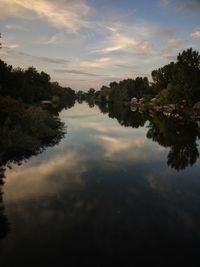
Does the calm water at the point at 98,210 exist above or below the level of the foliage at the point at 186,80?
below

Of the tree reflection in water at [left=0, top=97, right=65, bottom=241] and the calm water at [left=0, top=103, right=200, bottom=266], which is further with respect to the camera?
the tree reflection in water at [left=0, top=97, right=65, bottom=241]

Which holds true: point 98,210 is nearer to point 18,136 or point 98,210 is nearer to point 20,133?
point 18,136

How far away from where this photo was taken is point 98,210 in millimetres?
12953

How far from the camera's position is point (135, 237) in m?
10.6

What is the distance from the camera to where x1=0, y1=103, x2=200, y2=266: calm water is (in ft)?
31.2

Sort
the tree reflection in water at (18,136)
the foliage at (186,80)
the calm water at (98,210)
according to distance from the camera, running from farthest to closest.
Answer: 1. the foliage at (186,80)
2. the tree reflection in water at (18,136)
3. the calm water at (98,210)

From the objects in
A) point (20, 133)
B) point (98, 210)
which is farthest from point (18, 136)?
point (98, 210)

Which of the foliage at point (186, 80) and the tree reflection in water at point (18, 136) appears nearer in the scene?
the tree reflection in water at point (18, 136)

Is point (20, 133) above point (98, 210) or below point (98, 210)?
above

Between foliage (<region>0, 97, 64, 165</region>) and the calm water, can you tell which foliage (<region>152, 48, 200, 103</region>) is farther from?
the calm water

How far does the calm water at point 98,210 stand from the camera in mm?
9523

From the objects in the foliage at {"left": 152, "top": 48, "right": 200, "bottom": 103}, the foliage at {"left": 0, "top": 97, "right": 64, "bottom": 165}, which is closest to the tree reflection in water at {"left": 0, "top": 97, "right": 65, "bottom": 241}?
the foliage at {"left": 0, "top": 97, "right": 64, "bottom": 165}

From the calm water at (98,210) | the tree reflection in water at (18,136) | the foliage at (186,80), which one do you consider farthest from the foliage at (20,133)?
the foliage at (186,80)

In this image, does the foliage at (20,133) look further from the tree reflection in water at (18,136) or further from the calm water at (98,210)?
the calm water at (98,210)
